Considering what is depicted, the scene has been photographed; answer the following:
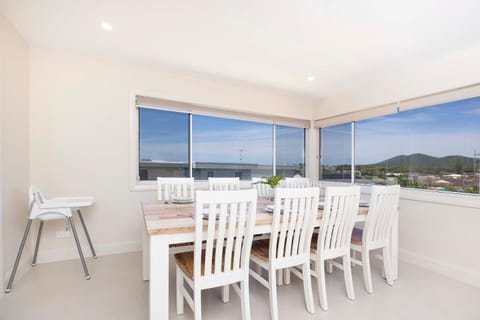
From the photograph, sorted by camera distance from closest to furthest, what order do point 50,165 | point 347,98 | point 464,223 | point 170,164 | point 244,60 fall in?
point 464,223 → point 50,165 → point 244,60 → point 170,164 → point 347,98

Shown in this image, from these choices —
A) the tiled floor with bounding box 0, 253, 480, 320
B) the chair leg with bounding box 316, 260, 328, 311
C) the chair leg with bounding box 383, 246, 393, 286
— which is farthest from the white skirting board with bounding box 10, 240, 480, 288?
the chair leg with bounding box 316, 260, 328, 311

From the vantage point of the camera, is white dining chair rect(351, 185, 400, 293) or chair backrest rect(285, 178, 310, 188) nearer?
white dining chair rect(351, 185, 400, 293)

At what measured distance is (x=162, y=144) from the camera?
3572 mm

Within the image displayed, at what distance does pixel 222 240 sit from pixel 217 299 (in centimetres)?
86

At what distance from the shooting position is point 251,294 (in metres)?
2.13

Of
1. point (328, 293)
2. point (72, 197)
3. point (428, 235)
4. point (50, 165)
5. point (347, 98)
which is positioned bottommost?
point (328, 293)

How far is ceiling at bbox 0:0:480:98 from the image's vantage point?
1884mm

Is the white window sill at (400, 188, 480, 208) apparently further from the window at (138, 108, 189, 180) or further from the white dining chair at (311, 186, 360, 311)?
the window at (138, 108, 189, 180)

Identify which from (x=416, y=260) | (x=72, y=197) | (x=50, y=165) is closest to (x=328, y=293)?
(x=416, y=260)

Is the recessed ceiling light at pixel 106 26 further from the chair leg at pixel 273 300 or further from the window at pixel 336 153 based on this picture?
the window at pixel 336 153

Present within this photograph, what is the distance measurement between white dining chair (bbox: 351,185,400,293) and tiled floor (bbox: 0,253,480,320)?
190 millimetres

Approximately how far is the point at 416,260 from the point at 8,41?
4905 mm

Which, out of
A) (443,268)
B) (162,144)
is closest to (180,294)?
(162,144)

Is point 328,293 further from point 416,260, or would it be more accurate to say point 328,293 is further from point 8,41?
point 8,41
